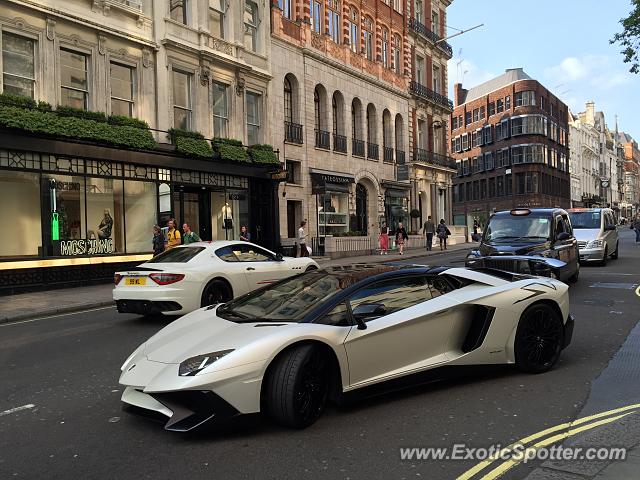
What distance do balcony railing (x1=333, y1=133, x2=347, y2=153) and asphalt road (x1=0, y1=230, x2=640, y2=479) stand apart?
2532cm

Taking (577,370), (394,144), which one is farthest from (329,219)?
(577,370)

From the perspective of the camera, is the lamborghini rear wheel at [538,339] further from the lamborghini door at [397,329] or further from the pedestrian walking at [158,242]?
the pedestrian walking at [158,242]

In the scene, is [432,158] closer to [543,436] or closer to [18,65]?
[18,65]

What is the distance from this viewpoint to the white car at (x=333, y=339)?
150 inches

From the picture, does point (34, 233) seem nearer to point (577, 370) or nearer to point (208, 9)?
point (208, 9)

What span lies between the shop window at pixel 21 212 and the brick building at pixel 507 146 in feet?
192

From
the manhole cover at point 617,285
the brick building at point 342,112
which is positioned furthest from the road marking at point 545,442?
the brick building at point 342,112

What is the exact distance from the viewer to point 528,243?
11.0 meters

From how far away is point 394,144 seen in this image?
3747 centimetres

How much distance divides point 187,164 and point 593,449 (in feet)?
59.3

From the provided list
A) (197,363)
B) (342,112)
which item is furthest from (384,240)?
(197,363)

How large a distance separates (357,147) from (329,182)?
16.6 ft

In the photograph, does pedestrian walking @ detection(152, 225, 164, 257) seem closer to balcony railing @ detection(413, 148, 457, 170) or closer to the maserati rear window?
the maserati rear window

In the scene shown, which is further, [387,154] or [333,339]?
[387,154]
